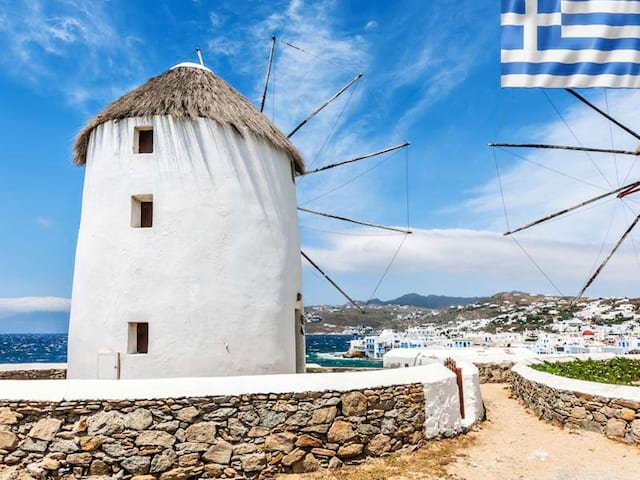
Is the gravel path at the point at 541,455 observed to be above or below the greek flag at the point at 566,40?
below

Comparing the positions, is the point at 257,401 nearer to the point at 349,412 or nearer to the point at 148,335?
→ the point at 349,412

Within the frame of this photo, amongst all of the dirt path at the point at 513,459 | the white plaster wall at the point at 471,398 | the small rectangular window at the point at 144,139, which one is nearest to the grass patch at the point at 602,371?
the dirt path at the point at 513,459

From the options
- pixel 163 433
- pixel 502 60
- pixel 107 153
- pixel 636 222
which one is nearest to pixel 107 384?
pixel 163 433

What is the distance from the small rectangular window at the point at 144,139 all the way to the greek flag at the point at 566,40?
6505 mm

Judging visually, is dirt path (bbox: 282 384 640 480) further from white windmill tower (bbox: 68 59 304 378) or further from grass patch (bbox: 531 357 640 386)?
white windmill tower (bbox: 68 59 304 378)

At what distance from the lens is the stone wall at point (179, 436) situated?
274 inches

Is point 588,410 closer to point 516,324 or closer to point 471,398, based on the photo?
point 471,398

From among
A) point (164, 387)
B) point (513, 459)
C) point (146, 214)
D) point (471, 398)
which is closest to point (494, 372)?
point (471, 398)

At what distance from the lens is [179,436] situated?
713 cm

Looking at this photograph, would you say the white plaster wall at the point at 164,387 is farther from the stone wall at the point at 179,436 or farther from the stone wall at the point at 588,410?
the stone wall at the point at 588,410

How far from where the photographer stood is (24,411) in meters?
7.08

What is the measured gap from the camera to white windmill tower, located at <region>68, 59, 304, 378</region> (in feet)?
30.5

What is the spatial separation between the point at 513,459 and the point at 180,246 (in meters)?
6.57

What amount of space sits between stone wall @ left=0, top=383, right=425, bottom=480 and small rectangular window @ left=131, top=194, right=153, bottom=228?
12.6ft
